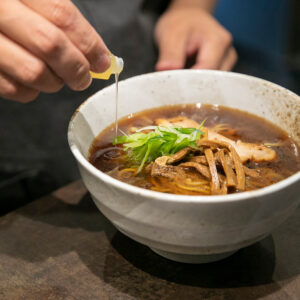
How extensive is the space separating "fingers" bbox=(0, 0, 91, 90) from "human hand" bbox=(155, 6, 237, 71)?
0.95 m

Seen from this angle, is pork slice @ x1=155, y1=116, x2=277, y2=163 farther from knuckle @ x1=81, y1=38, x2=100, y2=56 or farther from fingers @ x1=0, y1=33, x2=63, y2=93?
fingers @ x1=0, y1=33, x2=63, y2=93

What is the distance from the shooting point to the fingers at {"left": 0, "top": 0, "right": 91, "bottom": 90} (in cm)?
105

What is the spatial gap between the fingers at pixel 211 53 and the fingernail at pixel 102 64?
0.89m

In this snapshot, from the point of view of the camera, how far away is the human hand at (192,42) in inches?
79.8

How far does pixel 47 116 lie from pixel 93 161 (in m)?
1.05

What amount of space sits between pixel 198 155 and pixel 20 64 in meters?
0.64

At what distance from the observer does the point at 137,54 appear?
8.18 ft

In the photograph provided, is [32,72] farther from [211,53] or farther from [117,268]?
[211,53]

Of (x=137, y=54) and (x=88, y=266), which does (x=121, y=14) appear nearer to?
(x=137, y=54)

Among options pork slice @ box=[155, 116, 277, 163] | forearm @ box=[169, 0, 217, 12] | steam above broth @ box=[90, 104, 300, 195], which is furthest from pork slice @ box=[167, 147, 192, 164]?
forearm @ box=[169, 0, 217, 12]

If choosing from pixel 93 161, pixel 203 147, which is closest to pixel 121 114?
pixel 93 161

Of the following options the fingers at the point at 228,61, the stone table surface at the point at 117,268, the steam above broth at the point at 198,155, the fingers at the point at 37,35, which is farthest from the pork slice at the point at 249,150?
the fingers at the point at 228,61

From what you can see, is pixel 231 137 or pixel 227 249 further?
pixel 231 137

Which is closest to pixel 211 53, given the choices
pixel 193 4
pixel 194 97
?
pixel 194 97
